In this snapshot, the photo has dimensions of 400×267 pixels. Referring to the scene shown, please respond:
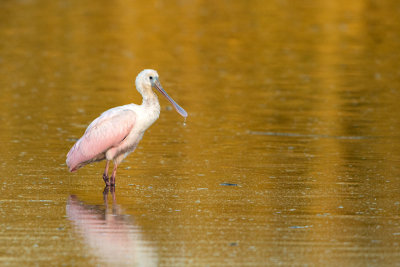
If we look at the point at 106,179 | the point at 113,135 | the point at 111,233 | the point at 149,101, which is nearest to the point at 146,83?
the point at 149,101

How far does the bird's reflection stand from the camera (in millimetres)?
8086

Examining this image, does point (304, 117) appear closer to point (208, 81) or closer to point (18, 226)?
point (208, 81)

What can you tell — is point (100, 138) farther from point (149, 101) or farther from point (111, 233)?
point (111, 233)

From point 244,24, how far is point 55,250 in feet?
88.3

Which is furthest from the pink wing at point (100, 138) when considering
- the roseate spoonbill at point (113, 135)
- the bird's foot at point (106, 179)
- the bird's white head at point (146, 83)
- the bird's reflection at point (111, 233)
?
the bird's reflection at point (111, 233)

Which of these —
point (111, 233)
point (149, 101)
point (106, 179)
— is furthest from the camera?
point (149, 101)

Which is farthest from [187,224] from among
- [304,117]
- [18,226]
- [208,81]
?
[208,81]

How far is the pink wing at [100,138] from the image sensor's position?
11406mm

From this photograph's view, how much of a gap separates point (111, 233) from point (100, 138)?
2.64 metres

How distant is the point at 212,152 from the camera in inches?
535

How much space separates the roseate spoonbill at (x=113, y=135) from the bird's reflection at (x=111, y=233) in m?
0.82

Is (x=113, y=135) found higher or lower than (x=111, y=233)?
lower

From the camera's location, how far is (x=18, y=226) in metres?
9.17

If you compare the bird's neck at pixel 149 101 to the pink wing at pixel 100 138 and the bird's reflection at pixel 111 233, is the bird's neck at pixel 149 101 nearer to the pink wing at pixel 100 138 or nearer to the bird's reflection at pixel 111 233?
the pink wing at pixel 100 138
